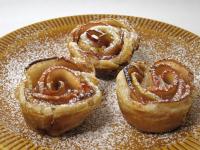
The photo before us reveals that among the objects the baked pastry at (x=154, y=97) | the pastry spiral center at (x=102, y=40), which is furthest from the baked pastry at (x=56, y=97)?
the pastry spiral center at (x=102, y=40)

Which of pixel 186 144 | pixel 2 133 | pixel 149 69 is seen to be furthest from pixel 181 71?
pixel 2 133

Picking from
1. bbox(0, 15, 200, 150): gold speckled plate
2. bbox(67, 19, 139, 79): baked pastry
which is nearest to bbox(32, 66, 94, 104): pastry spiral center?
bbox(0, 15, 200, 150): gold speckled plate

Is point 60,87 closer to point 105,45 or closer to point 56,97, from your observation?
point 56,97

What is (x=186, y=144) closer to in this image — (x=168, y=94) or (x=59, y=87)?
(x=168, y=94)

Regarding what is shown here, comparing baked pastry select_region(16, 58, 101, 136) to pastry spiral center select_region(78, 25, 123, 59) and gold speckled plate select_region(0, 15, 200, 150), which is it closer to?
gold speckled plate select_region(0, 15, 200, 150)

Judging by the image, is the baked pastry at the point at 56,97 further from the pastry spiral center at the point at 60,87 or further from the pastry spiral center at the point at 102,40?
the pastry spiral center at the point at 102,40

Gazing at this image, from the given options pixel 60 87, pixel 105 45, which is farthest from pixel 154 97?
pixel 105 45
